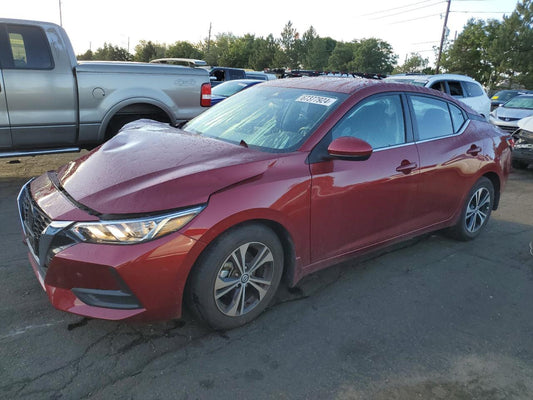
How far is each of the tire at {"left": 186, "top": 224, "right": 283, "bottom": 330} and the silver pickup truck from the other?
13.3 ft

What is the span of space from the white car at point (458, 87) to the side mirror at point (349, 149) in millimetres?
8091

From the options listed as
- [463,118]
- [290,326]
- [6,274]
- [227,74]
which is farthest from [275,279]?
[227,74]

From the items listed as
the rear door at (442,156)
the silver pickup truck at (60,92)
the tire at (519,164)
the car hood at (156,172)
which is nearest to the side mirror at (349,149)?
the car hood at (156,172)

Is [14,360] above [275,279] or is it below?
below

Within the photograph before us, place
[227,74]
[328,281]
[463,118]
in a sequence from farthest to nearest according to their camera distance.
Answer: [227,74] → [463,118] → [328,281]

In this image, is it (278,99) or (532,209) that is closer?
(278,99)

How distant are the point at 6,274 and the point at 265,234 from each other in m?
2.17

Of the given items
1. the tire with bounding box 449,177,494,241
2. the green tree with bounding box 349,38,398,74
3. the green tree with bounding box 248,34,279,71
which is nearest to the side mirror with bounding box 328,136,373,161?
the tire with bounding box 449,177,494,241

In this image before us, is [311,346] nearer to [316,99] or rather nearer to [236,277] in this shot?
[236,277]

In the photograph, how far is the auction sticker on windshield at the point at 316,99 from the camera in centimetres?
332

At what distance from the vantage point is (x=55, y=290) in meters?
2.45

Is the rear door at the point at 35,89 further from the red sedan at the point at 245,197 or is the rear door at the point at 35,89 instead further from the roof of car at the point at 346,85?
the roof of car at the point at 346,85

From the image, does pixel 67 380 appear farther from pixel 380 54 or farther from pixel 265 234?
pixel 380 54

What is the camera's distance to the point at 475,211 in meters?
4.57
